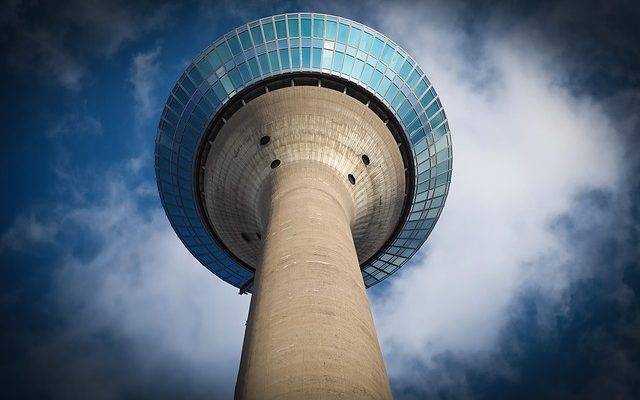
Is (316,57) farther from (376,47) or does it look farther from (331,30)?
(376,47)

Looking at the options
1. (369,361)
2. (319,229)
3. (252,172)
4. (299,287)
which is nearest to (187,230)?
(252,172)

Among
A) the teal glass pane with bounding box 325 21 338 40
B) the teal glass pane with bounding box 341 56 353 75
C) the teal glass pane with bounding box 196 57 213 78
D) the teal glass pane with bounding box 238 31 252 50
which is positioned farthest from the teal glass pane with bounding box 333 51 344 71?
the teal glass pane with bounding box 196 57 213 78

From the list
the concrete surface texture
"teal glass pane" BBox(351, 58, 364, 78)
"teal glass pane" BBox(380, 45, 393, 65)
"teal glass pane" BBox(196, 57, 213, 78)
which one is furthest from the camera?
"teal glass pane" BBox(380, 45, 393, 65)

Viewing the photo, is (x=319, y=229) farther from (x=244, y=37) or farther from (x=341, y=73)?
(x=244, y=37)

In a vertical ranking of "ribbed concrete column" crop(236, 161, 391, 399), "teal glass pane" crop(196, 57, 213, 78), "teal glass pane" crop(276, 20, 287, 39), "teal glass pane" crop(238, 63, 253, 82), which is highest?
"teal glass pane" crop(276, 20, 287, 39)

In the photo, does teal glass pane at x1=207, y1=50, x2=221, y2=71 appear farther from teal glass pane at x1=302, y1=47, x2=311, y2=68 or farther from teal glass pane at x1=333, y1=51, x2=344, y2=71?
teal glass pane at x1=333, y1=51, x2=344, y2=71

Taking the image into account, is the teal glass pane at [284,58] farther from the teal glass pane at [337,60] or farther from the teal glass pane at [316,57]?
the teal glass pane at [337,60]

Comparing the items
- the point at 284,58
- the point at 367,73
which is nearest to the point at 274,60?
the point at 284,58

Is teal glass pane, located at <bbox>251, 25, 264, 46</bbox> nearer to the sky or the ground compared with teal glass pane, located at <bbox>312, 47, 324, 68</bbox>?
nearer to the sky
